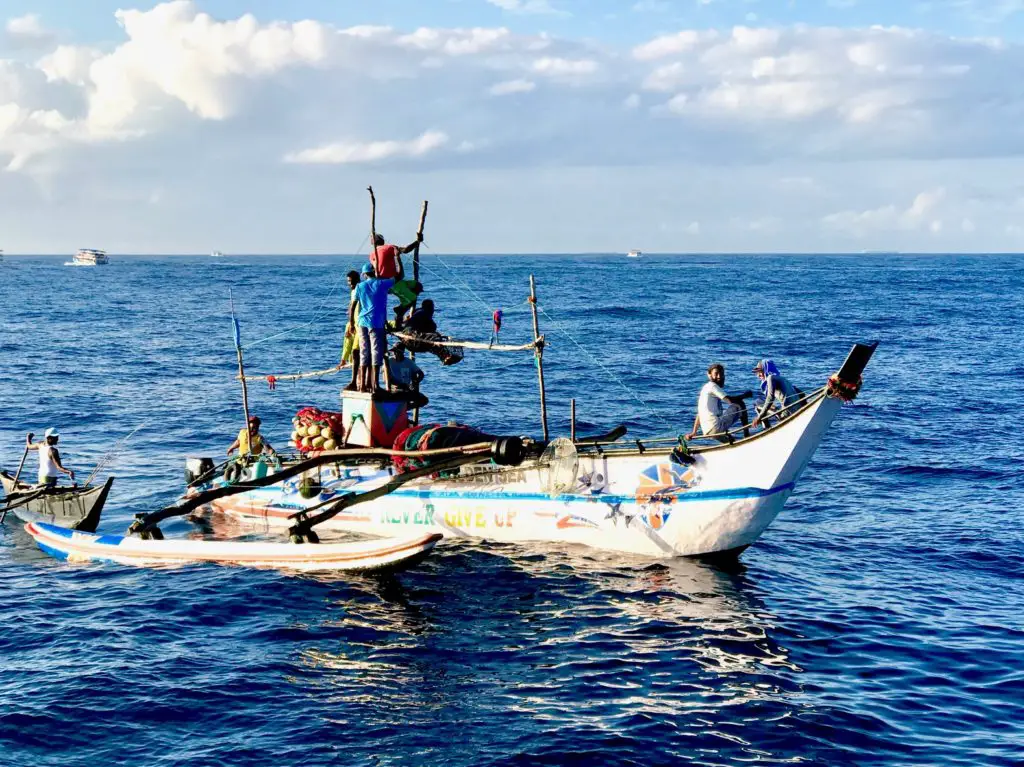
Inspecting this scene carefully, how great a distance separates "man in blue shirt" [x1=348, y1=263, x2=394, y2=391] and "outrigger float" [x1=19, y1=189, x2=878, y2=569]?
0.55 m

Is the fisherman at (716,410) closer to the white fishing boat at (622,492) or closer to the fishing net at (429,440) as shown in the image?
the white fishing boat at (622,492)

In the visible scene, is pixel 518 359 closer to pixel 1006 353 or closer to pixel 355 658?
pixel 1006 353

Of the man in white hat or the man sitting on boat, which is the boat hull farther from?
the man in white hat

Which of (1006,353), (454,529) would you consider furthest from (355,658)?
(1006,353)

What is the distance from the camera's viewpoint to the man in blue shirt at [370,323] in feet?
73.3

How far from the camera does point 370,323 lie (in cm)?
2259

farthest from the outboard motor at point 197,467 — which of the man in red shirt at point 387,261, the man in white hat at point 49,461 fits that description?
the man in red shirt at point 387,261

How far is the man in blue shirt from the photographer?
22.3m

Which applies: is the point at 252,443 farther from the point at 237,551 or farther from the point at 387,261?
the point at 387,261

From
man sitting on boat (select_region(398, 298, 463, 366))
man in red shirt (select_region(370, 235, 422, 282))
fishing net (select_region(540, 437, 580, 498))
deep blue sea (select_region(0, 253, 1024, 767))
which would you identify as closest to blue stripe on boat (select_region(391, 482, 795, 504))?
fishing net (select_region(540, 437, 580, 498))

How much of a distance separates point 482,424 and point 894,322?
50.1 metres

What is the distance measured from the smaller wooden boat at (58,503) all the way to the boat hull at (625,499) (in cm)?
571

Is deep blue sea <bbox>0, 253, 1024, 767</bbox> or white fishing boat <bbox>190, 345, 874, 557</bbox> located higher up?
white fishing boat <bbox>190, 345, 874, 557</bbox>

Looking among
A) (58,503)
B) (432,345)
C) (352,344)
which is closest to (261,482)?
(352,344)
